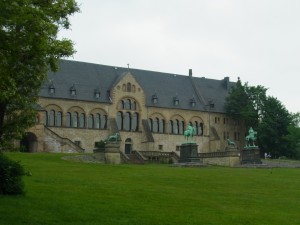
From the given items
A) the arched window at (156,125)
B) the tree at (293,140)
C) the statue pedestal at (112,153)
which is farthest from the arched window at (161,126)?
the statue pedestal at (112,153)

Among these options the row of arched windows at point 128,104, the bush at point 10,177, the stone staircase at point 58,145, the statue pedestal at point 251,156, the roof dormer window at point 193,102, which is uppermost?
the roof dormer window at point 193,102

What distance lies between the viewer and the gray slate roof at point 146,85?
7821 cm

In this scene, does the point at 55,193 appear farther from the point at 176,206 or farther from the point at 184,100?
the point at 184,100

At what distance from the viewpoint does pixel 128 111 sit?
267 feet

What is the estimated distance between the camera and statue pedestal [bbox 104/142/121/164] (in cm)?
5741

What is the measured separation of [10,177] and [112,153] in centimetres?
3648

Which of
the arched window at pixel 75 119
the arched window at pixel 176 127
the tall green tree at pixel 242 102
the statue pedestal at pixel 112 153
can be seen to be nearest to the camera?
the statue pedestal at pixel 112 153

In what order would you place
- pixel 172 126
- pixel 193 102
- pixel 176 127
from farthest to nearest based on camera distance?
1. pixel 193 102
2. pixel 176 127
3. pixel 172 126

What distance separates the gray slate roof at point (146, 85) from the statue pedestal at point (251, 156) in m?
20.7

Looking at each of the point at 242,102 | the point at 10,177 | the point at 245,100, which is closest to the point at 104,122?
the point at 242,102

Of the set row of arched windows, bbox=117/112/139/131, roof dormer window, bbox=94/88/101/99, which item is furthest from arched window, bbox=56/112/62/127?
row of arched windows, bbox=117/112/139/131

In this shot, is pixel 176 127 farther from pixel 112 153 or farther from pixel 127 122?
pixel 112 153

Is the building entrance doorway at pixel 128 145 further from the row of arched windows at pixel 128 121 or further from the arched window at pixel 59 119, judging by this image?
the arched window at pixel 59 119

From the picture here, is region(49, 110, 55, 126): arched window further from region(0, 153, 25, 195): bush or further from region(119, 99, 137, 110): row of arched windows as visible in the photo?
region(0, 153, 25, 195): bush
